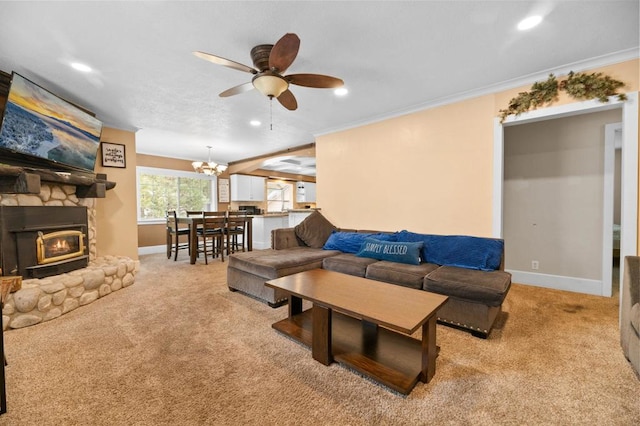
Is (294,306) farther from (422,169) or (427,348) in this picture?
(422,169)

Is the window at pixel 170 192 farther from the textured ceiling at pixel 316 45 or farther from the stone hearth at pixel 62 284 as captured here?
the textured ceiling at pixel 316 45

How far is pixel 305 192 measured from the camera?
9781 mm

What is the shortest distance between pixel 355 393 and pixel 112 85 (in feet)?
12.2

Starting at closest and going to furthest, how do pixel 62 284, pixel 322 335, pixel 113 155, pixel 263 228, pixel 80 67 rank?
pixel 322 335, pixel 80 67, pixel 62 284, pixel 113 155, pixel 263 228

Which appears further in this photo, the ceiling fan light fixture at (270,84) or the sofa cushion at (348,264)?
the sofa cushion at (348,264)

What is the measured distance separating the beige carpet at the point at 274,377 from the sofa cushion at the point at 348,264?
3.04 feet

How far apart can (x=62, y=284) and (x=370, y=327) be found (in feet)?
9.82

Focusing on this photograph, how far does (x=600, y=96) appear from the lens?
2455 mm

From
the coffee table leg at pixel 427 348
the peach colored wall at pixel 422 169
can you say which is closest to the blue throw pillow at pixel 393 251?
→ the peach colored wall at pixel 422 169

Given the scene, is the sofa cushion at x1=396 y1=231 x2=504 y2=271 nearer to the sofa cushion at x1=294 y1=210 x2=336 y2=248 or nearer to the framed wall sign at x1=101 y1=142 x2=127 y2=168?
the sofa cushion at x1=294 y1=210 x2=336 y2=248

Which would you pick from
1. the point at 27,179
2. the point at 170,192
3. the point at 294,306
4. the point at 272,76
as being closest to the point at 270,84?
the point at 272,76

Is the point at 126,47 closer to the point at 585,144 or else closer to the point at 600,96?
the point at 600,96

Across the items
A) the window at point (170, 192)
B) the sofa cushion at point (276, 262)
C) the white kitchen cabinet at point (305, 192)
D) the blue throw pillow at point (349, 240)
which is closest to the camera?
the sofa cushion at point (276, 262)

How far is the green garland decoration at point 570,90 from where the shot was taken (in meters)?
2.43
